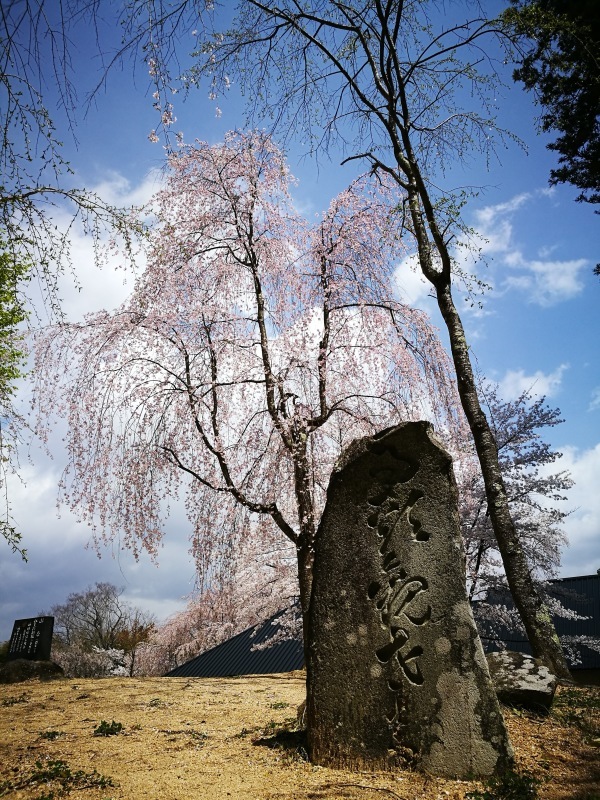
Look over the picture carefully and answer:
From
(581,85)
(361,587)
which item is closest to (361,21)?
(581,85)

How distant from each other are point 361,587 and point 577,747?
7.01 ft

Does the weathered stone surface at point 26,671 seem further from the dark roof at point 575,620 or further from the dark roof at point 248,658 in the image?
the dark roof at point 575,620

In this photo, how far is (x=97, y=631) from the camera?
26250mm

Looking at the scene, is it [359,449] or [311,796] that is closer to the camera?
[311,796]

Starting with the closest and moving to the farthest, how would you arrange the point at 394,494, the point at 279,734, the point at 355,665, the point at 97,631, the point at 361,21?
the point at 355,665 < the point at 394,494 < the point at 279,734 < the point at 361,21 < the point at 97,631

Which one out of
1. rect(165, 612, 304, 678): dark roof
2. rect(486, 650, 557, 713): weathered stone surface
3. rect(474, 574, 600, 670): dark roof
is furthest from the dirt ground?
rect(474, 574, 600, 670): dark roof

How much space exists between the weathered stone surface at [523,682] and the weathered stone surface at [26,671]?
9.55 m

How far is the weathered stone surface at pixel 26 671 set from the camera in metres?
11.1

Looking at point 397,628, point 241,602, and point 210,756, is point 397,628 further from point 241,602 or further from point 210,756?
point 241,602

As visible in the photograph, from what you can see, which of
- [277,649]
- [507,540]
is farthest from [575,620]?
[507,540]

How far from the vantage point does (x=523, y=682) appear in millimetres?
5379

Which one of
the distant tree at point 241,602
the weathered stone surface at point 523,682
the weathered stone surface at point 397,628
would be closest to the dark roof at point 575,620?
the distant tree at point 241,602

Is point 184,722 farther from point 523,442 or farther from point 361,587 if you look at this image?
point 523,442

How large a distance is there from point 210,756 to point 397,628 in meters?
2.06
